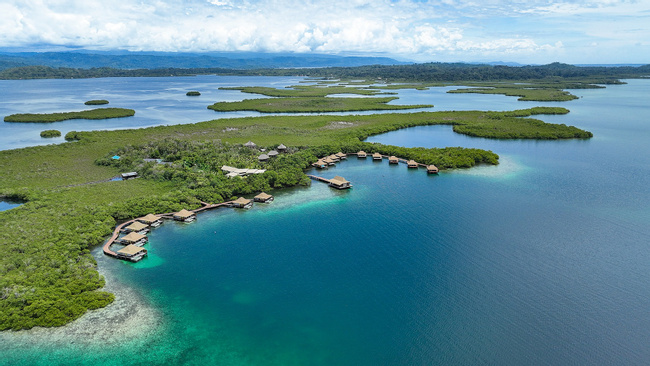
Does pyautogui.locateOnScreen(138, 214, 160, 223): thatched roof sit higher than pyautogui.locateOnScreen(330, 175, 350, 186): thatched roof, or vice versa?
pyautogui.locateOnScreen(330, 175, 350, 186): thatched roof

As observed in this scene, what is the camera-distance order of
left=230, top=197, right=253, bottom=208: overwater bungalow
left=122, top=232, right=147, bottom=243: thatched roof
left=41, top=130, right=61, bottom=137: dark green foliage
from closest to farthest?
left=122, top=232, right=147, bottom=243: thatched roof
left=230, top=197, right=253, bottom=208: overwater bungalow
left=41, top=130, right=61, bottom=137: dark green foliage

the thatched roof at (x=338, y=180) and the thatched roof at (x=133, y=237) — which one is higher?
the thatched roof at (x=338, y=180)

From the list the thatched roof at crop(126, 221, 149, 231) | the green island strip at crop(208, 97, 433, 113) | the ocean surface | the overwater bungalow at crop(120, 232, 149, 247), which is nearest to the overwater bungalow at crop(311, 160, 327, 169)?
the ocean surface

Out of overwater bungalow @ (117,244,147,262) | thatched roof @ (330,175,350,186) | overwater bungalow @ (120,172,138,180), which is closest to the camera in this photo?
overwater bungalow @ (117,244,147,262)

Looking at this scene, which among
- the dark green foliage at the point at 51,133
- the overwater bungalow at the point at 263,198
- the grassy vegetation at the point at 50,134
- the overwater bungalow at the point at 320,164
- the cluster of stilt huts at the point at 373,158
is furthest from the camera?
the dark green foliage at the point at 51,133

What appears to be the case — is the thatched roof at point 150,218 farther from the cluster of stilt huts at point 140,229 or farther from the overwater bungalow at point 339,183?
the overwater bungalow at point 339,183

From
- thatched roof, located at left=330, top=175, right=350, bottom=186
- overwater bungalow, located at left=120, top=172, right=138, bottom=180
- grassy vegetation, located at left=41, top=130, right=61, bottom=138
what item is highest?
grassy vegetation, located at left=41, top=130, right=61, bottom=138

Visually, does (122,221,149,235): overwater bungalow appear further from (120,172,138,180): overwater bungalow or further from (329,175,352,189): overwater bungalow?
(329,175,352,189): overwater bungalow

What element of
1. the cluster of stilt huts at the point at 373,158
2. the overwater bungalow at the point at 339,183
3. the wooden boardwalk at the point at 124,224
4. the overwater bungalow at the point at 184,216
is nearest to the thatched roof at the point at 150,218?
the wooden boardwalk at the point at 124,224
